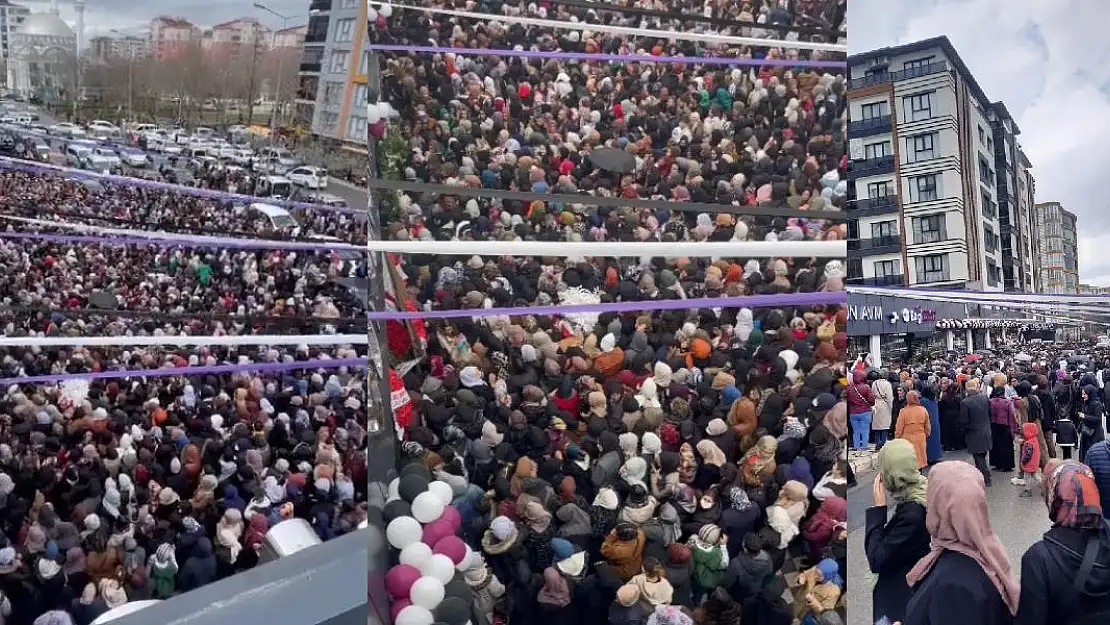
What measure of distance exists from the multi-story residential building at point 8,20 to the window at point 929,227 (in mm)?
7814

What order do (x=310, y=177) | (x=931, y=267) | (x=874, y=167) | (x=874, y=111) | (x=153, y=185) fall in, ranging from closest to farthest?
(x=874, y=111) → (x=874, y=167) → (x=931, y=267) → (x=153, y=185) → (x=310, y=177)

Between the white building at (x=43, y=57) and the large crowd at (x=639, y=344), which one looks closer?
the large crowd at (x=639, y=344)

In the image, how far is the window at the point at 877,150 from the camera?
437cm

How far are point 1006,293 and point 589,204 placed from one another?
Result: 517 cm

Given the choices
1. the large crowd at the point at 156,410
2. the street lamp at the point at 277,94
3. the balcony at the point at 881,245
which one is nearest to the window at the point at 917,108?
the balcony at the point at 881,245

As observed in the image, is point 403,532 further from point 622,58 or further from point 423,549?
point 622,58

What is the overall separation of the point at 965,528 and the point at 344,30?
598cm

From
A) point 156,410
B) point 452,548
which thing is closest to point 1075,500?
point 452,548

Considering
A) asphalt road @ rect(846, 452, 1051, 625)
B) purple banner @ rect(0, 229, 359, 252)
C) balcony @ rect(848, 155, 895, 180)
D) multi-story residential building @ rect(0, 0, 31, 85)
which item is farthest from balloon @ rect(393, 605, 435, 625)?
multi-story residential building @ rect(0, 0, 31, 85)

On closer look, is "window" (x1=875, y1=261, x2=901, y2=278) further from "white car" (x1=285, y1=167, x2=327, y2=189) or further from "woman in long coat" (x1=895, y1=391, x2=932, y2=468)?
"white car" (x1=285, y1=167, x2=327, y2=189)

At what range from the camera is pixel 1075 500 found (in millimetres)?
2262

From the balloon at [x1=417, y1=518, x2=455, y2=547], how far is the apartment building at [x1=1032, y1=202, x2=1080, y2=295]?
451 centimetres

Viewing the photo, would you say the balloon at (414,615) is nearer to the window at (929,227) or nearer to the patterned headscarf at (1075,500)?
the patterned headscarf at (1075,500)

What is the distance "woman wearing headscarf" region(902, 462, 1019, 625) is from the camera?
1862 millimetres
